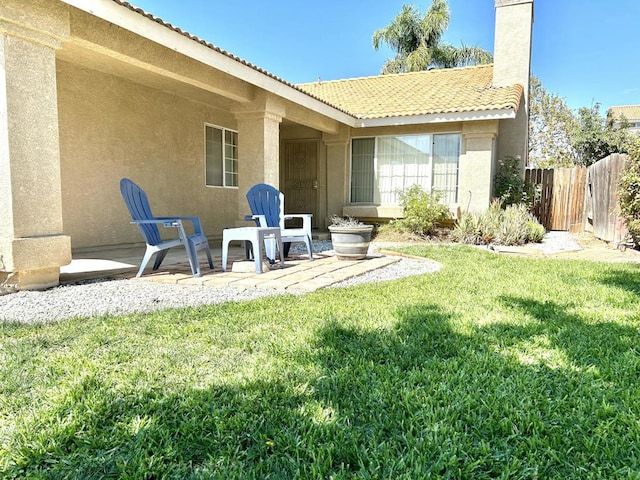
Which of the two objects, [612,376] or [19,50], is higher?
[19,50]

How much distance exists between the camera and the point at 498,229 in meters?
8.88

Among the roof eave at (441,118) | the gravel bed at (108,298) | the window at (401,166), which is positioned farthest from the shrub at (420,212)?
the gravel bed at (108,298)

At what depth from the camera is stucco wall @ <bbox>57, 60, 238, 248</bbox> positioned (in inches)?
270

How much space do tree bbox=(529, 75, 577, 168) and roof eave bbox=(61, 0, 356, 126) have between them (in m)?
21.7

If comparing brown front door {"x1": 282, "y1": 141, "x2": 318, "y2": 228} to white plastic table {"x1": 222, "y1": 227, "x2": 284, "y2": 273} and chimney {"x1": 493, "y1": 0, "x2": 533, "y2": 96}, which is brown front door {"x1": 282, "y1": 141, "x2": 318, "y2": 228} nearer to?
chimney {"x1": 493, "y1": 0, "x2": 533, "y2": 96}

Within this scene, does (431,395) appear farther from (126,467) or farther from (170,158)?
(170,158)

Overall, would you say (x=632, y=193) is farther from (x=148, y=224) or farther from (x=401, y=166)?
(x=148, y=224)

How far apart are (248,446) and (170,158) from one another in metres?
7.84

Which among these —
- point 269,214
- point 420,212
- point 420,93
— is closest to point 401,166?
point 420,212

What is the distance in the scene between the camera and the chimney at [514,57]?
36.3ft

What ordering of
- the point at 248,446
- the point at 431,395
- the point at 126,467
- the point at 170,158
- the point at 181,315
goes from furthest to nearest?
1. the point at 170,158
2. the point at 181,315
3. the point at 431,395
4. the point at 248,446
5. the point at 126,467

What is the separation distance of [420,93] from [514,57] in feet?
8.31

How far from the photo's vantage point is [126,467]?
59.7 inches

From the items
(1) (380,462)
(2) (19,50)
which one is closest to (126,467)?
(1) (380,462)
